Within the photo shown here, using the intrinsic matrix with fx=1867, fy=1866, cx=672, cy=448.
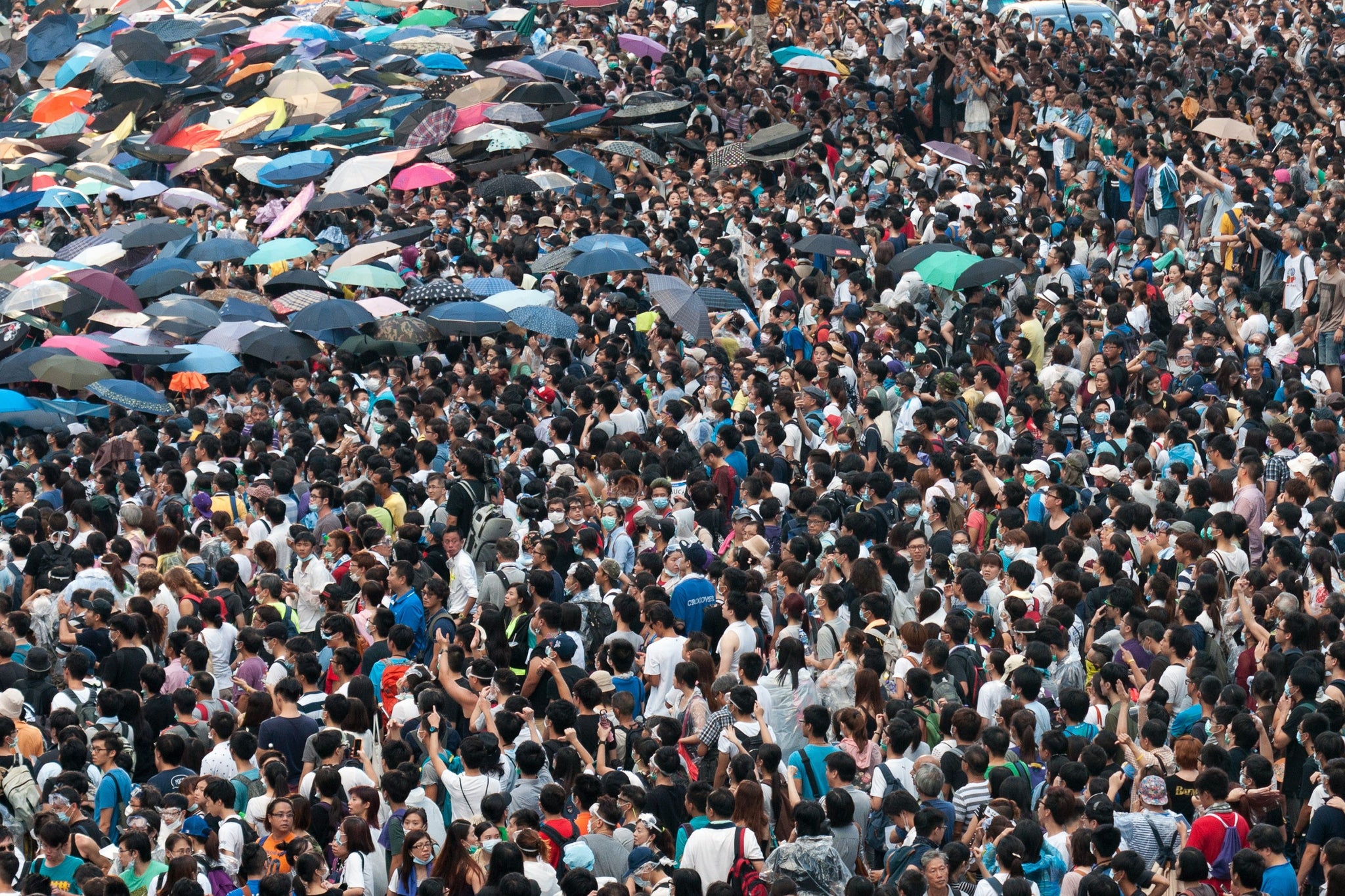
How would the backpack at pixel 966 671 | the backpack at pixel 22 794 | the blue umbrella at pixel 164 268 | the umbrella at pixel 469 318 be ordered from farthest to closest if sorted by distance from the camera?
1. the blue umbrella at pixel 164 268
2. the umbrella at pixel 469 318
3. the backpack at pixel 966 671
4. the backpack at pixel 22 794

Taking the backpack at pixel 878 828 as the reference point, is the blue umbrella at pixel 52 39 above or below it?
below

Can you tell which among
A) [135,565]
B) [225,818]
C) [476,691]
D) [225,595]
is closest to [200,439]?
[135,565]

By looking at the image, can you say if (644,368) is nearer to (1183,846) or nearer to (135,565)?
(135,565)

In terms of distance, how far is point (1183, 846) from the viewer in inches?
345

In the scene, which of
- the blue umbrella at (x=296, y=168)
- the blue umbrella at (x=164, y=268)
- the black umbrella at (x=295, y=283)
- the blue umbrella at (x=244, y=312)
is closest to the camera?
the blue umbrella at (x=244, y=312)

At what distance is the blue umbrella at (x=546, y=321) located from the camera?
650 inches

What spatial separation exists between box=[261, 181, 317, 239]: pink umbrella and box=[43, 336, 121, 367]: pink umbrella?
397 cm

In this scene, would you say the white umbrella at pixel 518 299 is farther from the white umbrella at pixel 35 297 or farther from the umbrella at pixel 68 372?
the white umbrella at pixel 35 297

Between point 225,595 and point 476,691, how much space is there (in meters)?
2.36

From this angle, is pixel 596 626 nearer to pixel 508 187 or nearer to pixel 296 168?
pixel 508 187

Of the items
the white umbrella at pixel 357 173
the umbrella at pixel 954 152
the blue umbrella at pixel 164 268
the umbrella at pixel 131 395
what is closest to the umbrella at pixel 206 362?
the umbrella at pixel 131 395

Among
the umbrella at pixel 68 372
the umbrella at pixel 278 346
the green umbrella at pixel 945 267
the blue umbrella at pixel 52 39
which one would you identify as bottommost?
the blue umbrella at pixel 52 39

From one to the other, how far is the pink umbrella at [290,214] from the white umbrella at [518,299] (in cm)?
380

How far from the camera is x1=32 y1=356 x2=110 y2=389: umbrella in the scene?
52.1ft
